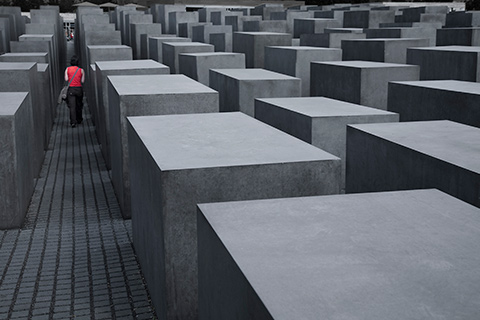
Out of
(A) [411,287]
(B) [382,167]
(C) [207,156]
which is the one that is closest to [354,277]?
(A) [411,287]

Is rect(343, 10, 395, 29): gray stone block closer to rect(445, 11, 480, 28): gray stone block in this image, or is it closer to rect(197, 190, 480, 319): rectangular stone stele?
rect(445, 11, 480, 28): gray stone block

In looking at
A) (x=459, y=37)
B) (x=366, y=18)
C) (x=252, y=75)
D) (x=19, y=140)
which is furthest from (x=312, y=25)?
(x=19, y=140)

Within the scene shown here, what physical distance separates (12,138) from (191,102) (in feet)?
6.46

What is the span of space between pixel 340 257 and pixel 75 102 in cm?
1255

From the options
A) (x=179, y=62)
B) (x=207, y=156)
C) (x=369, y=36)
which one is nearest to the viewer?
(x=207, y=156)

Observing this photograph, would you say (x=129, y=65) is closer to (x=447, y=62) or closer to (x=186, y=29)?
(x=447, y=62)

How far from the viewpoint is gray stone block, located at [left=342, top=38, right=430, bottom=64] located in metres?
12.1

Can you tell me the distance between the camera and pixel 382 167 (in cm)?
515

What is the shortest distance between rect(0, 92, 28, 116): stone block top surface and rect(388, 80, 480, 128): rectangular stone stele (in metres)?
4.67

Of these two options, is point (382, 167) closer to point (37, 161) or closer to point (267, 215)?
point (267, 215)

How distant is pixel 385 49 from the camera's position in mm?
12023

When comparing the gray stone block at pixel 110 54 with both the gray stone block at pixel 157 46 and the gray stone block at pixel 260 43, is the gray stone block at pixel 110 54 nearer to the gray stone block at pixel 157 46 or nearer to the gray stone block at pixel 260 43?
the gray stone block at pixel 260 43

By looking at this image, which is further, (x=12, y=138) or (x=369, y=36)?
(x=369, y=36)

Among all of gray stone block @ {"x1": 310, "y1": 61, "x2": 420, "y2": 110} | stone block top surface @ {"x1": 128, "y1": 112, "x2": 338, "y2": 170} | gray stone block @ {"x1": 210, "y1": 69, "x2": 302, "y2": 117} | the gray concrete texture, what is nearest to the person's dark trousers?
the gray concrete texture
